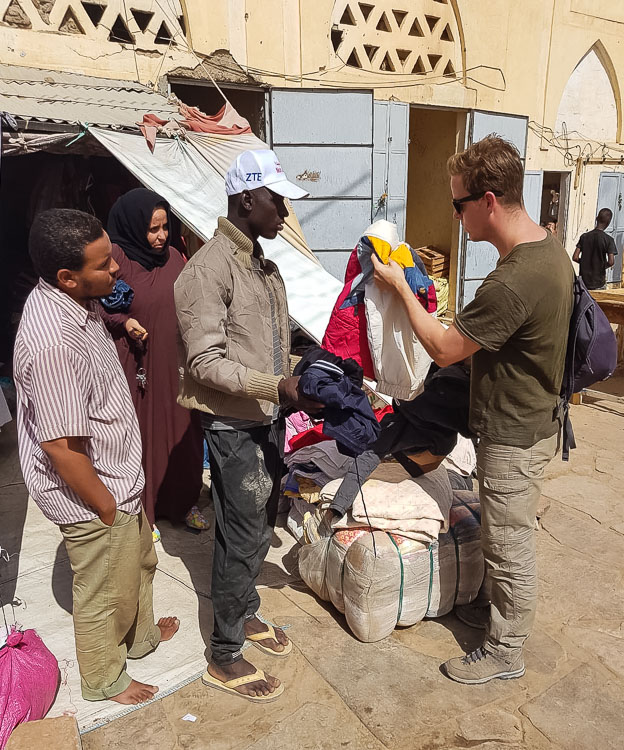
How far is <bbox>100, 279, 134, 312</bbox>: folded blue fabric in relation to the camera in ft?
9.92

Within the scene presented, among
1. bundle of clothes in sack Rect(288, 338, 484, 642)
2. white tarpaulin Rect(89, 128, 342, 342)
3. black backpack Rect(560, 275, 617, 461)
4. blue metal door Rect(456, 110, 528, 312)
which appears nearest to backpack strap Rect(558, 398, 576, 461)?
black backpack Rect(560, 275, 617, 461)

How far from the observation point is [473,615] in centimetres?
271

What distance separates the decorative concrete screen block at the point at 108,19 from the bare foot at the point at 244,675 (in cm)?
556

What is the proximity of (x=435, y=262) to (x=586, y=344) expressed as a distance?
8.19 m

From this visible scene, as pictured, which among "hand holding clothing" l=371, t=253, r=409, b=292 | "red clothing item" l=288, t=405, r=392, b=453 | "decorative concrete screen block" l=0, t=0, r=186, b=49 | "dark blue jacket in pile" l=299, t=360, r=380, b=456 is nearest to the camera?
"dark blue jacket in pile" l=299, t=360, r=380, b=456

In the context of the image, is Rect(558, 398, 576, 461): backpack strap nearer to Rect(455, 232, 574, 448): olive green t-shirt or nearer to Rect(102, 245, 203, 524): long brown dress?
Rect(455, 232, 574, 448): olive green t-shirt

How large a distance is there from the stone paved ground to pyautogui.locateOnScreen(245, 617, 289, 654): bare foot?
0.06m

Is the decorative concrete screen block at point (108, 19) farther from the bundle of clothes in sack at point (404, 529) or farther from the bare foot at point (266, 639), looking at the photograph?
the bare foot at point (266, 639)

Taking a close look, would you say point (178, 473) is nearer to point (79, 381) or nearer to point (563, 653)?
point (79, 381)

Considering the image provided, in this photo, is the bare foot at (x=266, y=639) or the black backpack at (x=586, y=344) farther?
the bare foot at (x=266, y=639)

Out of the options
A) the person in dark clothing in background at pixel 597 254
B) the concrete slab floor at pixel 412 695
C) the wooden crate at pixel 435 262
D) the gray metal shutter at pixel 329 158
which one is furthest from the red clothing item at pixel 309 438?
the wooden crate at pixel 435 262

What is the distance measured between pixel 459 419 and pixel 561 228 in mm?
9280

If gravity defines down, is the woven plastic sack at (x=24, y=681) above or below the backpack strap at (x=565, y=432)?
below

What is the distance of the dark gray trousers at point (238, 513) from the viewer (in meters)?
2.09
